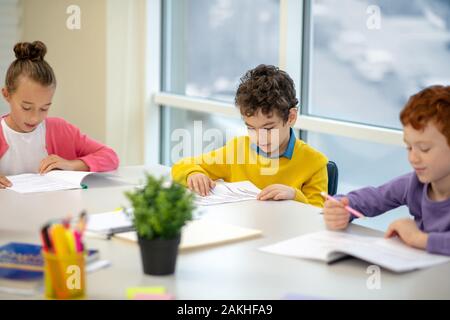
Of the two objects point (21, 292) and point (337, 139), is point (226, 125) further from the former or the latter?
point (21, 292)

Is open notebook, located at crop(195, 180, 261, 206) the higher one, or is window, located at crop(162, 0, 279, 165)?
window, located at crop(162, 0, 279, 165)

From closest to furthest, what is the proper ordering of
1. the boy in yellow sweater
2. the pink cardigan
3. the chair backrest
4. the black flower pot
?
1. the black flower pot
2. the boy in yellow sweater
3. the chair backrest
4. the pink cardigan

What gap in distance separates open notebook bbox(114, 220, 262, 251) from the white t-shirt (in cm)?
110

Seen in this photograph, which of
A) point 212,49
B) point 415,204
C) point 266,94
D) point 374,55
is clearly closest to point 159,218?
point 415,204

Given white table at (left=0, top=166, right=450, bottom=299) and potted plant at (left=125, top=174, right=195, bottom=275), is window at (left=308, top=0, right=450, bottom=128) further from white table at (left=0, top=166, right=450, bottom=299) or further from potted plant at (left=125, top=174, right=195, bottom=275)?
potted plant at (left=125, top=174, right=195, bottom=275)

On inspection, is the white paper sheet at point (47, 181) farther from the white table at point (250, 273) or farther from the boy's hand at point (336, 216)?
the boy's hand at point (336, 216)

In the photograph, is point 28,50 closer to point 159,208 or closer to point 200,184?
point 200,184

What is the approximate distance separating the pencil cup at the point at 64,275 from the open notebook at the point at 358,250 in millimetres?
509

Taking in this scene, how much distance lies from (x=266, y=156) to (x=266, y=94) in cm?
→ 24

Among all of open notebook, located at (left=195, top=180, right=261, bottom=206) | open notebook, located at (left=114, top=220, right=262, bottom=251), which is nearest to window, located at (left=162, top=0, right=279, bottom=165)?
open notebook, located at (left=195, top=180, right=261, bottom=206)

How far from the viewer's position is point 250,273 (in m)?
1.67

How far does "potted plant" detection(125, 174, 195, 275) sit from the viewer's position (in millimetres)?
1573

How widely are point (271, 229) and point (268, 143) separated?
617 millimetres

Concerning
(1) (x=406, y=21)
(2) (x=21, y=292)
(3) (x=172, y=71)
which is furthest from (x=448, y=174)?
(3) (x=172, y=71)
